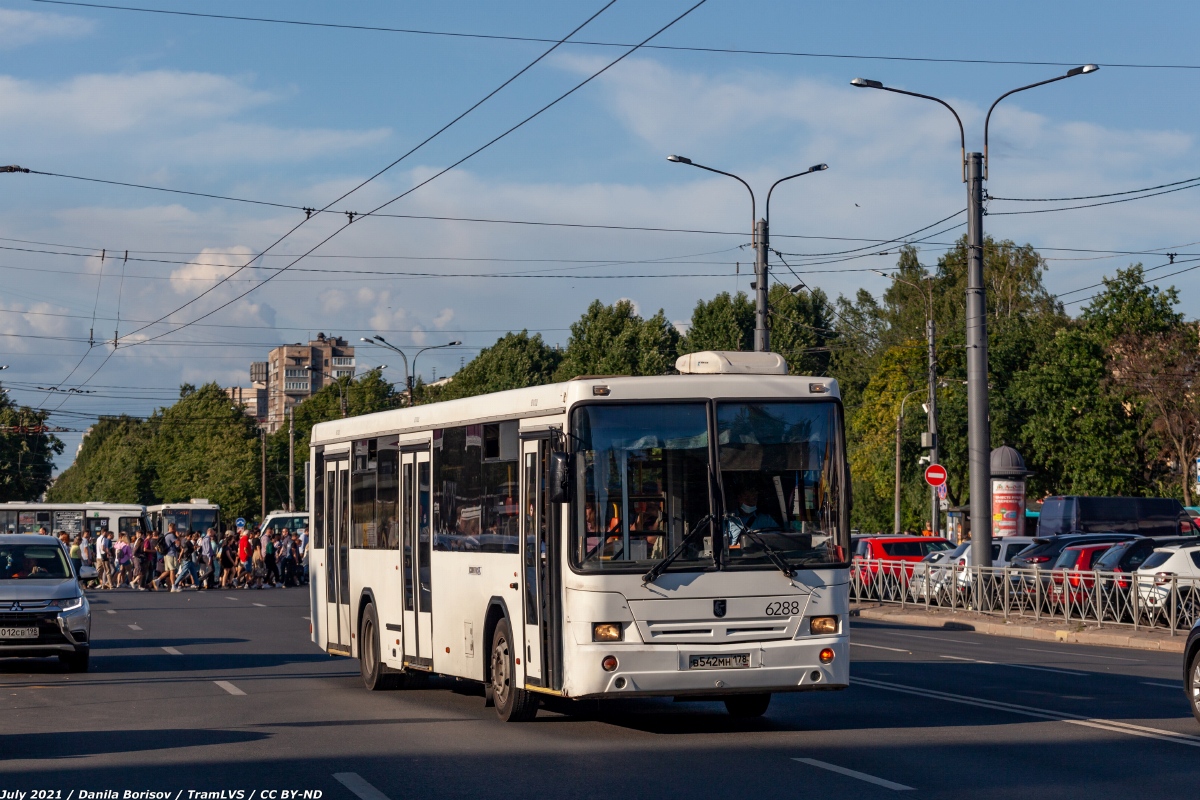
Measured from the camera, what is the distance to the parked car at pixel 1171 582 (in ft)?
78.7

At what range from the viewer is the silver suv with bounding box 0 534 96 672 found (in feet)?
57.1

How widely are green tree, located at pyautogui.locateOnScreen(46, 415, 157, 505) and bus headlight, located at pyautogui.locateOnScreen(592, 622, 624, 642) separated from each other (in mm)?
97668

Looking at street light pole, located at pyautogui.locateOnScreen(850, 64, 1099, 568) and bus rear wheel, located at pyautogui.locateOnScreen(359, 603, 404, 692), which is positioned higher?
street light pole, located at pyautogui.locateOnScreen(850, 64, 1099, 568)

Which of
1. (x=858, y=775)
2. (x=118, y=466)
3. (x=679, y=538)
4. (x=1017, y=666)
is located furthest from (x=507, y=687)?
(x=118, y=466)

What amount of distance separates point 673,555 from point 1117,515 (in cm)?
3730

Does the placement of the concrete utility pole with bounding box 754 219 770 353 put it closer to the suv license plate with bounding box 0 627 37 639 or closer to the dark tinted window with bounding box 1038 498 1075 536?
the suv license plate with bounding box 0 627 37 639

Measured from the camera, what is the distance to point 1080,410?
7106 centimetres

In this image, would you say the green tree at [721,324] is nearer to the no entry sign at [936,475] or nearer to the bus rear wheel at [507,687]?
the no entry sign at [936,475]

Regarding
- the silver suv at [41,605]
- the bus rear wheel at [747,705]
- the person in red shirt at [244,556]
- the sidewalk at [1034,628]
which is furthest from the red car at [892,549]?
the bus rear wheel at [747,705]

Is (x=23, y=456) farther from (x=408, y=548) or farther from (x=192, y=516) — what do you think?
(x=408, y=548)

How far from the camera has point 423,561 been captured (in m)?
14.6

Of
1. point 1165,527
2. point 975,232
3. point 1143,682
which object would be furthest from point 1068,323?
point 1143,682

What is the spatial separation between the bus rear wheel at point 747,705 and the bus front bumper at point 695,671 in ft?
4.06

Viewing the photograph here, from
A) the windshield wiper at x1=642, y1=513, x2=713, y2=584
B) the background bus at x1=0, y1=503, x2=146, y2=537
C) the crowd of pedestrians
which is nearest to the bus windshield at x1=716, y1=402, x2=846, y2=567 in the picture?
the windshield wiper at x1=642, y1=513, x2=713, y2=584
